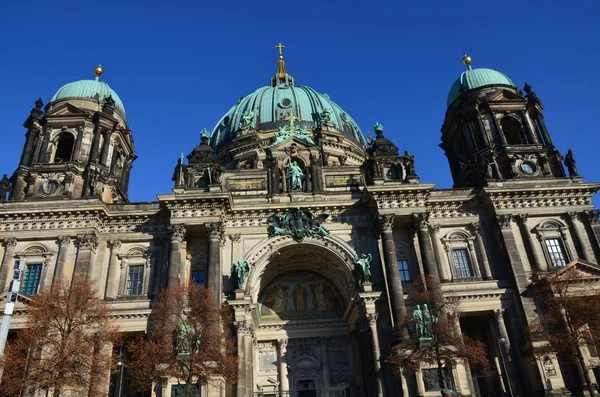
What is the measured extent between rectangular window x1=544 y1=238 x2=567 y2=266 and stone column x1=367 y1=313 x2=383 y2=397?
13.6 m

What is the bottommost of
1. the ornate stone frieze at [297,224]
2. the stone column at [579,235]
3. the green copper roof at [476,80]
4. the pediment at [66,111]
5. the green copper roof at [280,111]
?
the stone column at [579,235]

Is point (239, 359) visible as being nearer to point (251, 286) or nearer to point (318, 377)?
point (251, 286)

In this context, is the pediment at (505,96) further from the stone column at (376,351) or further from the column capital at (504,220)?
the stone column at (376,351)

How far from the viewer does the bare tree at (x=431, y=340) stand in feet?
86.7

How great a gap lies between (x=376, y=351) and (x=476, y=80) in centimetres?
2618

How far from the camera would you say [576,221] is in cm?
3447

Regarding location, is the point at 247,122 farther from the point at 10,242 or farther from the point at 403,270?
the point at 10,242

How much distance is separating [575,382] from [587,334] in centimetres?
315

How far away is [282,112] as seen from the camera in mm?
51438

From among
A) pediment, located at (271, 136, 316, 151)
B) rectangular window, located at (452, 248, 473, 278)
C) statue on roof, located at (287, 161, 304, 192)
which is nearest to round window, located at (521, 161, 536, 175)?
rectangular window, located at (452, 248, 473, 278)

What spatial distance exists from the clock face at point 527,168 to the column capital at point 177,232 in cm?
2633

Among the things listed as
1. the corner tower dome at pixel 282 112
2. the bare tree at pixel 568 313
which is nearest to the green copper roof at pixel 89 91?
the corner tower dome at pixel 282 112

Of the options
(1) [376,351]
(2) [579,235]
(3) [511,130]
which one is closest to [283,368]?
(1) [376,351]

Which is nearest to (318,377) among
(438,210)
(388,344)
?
(388,344)
